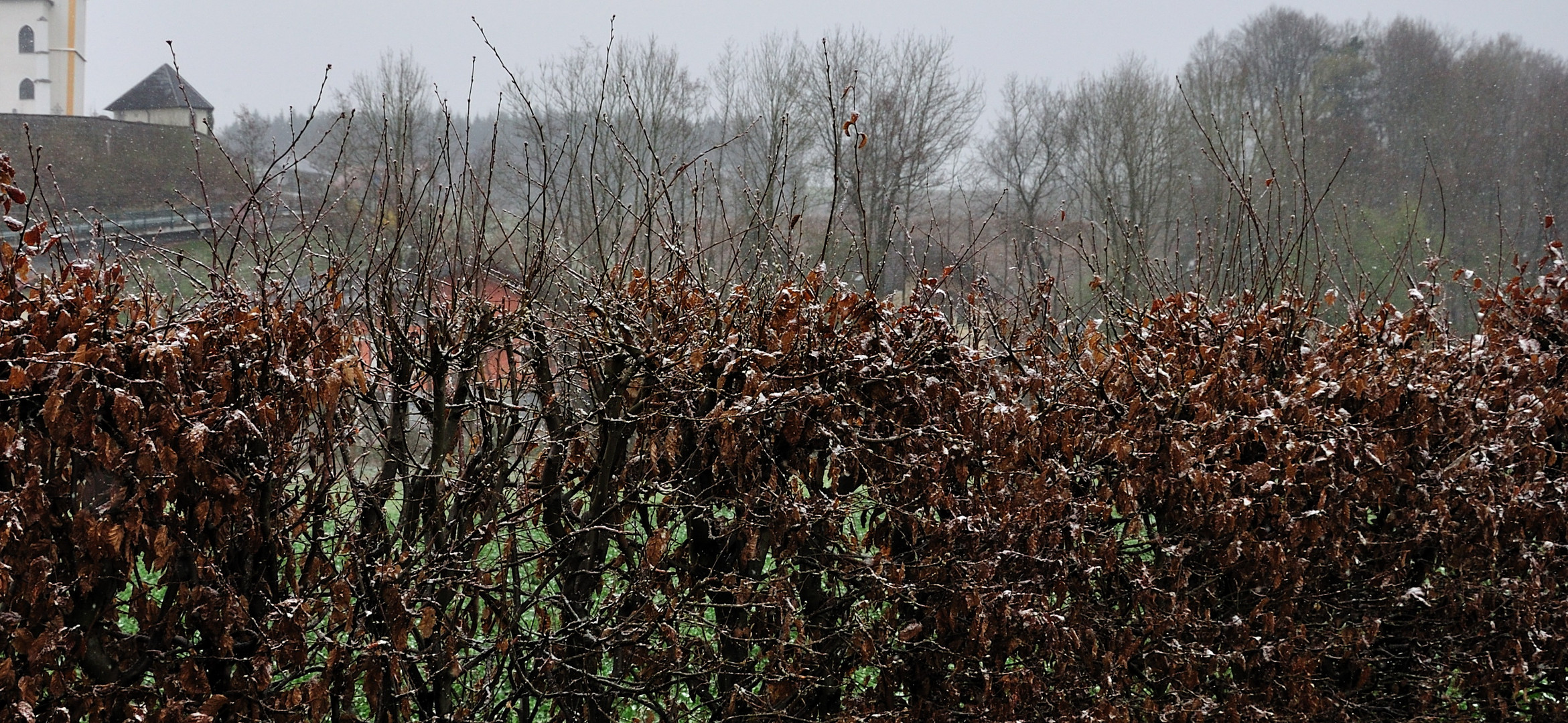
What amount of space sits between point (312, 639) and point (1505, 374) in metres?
3.77

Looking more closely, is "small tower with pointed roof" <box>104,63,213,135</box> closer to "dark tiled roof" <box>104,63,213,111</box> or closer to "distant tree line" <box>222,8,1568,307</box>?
"dark tiled roof" <box>104,63,213,111</box>

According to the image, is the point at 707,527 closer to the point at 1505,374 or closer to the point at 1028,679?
the point at 1028,679

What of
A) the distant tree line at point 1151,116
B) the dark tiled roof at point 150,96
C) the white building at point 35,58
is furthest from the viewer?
the white building at point 35,58

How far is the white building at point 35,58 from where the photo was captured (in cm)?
5441

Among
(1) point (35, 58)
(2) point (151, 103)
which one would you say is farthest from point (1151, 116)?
(1) point (35, 58)

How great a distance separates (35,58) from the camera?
55125 mm

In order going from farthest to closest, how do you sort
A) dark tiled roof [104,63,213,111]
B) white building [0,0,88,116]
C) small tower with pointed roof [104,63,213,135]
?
1. white building [0,0,88,116]
2. dark tiled roof [104,63,213,111]
3. small tower with pointed roof [104,63,213,135]

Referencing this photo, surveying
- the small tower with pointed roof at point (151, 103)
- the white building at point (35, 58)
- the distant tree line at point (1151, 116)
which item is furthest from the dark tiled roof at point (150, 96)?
the distant tree line at point (1151, 116)

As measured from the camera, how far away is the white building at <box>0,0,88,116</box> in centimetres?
5441

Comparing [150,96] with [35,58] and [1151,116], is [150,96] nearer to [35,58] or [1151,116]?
[35,58]

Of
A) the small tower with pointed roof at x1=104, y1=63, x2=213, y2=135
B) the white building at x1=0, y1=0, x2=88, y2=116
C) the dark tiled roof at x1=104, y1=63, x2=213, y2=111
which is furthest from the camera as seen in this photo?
the white building at x1=0, y1=0, x2=88, y2=116

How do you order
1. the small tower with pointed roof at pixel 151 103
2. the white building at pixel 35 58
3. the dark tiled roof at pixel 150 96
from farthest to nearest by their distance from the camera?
1. the white building at pixel 35 58
2. the dark tiled roof at pixel 150 96
3. the small tower with pointed roof at pixel 151 103

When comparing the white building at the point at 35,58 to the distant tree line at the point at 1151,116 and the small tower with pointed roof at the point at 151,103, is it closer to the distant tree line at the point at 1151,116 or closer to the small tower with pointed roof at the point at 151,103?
the small tower with pointed roof at the point at 151,103

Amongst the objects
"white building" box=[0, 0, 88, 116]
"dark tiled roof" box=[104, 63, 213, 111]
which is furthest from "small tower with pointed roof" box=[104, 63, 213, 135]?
"white building" box=[0, 0, 88, 116]
